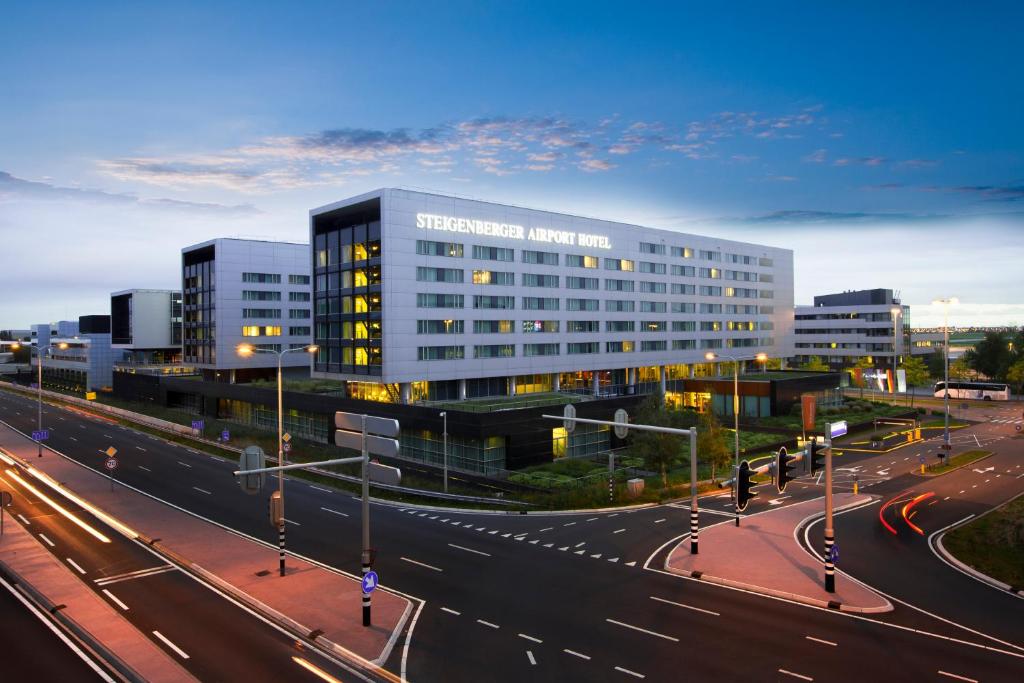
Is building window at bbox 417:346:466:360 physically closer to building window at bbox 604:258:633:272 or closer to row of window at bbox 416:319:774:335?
row of window at bbox 416:319:774:335

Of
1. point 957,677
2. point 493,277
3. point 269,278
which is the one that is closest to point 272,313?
point 269,278

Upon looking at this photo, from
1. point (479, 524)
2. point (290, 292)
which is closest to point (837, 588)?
point (479, 524)

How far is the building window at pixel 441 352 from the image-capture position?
224 feet

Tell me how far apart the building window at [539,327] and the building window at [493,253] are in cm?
810

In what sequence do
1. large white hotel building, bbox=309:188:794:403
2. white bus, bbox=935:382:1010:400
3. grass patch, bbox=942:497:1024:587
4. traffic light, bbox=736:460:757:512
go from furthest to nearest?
white bus, bbox=935:382:1010:400
large white hotel building, bbox=309:188:794:403
traffic light, bbox=736:460:757:512
grass patch, bbox=942:497:1024:587

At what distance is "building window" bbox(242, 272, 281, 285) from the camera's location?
104488mm

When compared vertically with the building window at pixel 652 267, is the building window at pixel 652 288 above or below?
below

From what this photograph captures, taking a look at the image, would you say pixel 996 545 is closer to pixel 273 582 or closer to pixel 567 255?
pixel 273 582

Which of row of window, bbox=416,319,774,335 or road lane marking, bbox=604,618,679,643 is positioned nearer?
road lane marking, bbox=604,618,679,643

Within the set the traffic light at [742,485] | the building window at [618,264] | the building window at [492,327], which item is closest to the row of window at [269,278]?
the building window at [492,327]

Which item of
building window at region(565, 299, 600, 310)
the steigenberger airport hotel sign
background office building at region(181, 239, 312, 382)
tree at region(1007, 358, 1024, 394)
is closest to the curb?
the steigenberger airport hotel sign

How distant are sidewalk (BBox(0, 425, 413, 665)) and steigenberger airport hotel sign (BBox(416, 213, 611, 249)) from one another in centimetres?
3897

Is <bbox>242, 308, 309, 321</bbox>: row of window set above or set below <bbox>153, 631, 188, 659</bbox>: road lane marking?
above

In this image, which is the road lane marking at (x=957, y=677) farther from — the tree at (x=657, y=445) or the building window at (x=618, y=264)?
the building window at (x=618, y=264)
